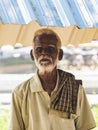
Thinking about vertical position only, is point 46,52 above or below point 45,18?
below

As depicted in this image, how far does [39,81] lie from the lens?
1.66m

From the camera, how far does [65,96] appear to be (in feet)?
5.45

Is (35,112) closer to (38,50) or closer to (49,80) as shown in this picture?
(49,80)

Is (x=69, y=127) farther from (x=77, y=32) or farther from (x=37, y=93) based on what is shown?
(x=77, y=32)

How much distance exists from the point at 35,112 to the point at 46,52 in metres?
0.29

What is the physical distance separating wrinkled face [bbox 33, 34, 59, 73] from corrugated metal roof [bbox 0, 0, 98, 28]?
0.08 meters

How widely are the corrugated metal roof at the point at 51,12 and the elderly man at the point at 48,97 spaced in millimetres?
72

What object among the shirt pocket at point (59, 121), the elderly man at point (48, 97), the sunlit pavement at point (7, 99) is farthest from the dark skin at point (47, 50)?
the sunlit pavement at point (7, 99)

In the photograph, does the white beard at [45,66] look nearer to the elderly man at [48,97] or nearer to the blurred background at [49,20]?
the elderly man at [48,97]

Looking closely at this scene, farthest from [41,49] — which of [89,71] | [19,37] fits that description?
[89,71]

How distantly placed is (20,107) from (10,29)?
0.38m

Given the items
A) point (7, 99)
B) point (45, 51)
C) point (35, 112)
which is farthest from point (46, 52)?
point (7, 99)

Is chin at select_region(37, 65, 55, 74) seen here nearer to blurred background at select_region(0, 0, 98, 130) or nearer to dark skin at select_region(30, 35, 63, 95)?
dark skin at select_region(30, 35, 63, 95)

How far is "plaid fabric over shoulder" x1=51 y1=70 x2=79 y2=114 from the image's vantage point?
64.6 inches
